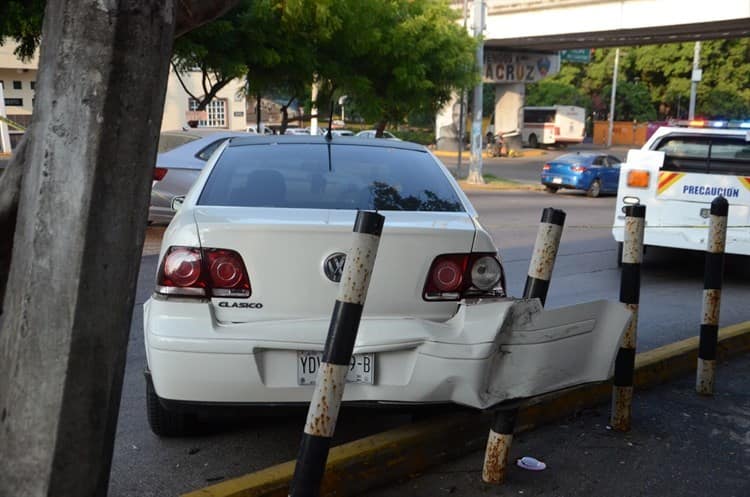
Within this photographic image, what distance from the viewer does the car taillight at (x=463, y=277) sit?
12.9 feet

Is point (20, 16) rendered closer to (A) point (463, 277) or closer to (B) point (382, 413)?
(B) point (382, 413)

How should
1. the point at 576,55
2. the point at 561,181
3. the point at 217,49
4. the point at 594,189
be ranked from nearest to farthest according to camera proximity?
the point at 217,49
the point at 594,189
the point at 561,181
the point at 576,55

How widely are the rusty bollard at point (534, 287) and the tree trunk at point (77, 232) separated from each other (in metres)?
A: 1.78

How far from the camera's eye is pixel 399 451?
3953 mm

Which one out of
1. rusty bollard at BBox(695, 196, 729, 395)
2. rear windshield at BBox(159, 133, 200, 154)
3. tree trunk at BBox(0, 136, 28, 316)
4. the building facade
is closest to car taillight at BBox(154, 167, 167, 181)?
rear windshield at BBox(159, 133, 200, 154)

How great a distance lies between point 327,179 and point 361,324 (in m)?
1.22

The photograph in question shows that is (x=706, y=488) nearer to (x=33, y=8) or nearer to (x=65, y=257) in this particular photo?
(x=65, y=257)

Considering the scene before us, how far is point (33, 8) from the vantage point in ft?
46.9

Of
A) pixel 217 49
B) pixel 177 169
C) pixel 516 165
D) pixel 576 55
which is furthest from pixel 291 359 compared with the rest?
pixel 576 55

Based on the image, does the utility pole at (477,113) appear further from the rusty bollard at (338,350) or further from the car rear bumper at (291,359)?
the rusty bollard at (338,350)

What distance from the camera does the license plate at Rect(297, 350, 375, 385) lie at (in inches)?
145

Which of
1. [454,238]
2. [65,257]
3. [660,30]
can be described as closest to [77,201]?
[65,257]

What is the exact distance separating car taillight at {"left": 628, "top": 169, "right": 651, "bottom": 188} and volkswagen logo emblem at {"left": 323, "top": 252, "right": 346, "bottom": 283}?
7.35 m

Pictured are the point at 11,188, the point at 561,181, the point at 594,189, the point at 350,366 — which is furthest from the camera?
the point at 561,181
